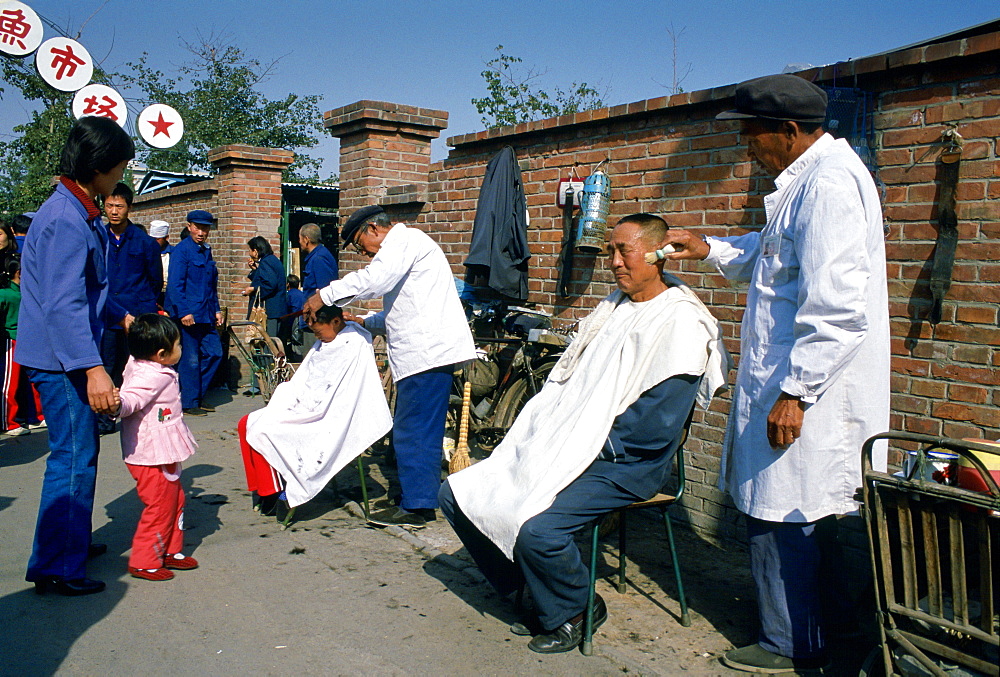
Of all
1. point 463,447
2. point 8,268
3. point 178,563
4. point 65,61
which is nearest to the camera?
point 178,563

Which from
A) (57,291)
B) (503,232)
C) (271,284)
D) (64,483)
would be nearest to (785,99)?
(57,291)

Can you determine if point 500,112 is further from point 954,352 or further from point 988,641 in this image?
point 988,641

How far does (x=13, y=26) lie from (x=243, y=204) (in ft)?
10.7

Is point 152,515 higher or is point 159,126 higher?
point 159,126

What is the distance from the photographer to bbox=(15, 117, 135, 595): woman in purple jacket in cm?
352

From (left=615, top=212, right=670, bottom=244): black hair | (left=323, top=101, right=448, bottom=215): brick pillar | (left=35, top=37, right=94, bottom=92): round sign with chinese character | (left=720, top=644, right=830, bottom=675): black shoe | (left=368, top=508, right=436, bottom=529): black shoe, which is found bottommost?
(left=720, top=644, right=830, bottom=675): black shoe

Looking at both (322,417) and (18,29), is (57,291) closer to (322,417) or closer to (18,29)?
(322,417)

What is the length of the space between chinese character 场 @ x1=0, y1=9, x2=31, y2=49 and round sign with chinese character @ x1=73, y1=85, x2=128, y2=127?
763 mm

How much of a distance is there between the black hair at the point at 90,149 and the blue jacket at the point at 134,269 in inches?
142

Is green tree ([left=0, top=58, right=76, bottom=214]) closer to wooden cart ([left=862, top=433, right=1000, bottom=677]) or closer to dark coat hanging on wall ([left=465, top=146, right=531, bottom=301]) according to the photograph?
dark coat hanging on wall ([left=465, top=146, right=531, bottom=301])

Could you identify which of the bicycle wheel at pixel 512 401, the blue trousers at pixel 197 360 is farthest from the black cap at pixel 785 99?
the blue trousers at pixel 197 360

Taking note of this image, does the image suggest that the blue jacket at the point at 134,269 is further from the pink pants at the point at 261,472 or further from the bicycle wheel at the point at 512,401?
the bicycle wheel at the point at 512,401

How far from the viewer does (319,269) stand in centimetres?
796

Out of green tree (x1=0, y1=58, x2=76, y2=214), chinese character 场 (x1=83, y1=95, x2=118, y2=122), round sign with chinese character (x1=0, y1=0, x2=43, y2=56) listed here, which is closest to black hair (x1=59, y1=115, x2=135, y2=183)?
chinese character 场 (x1=83, y1=95, x2=118, y2=122)
